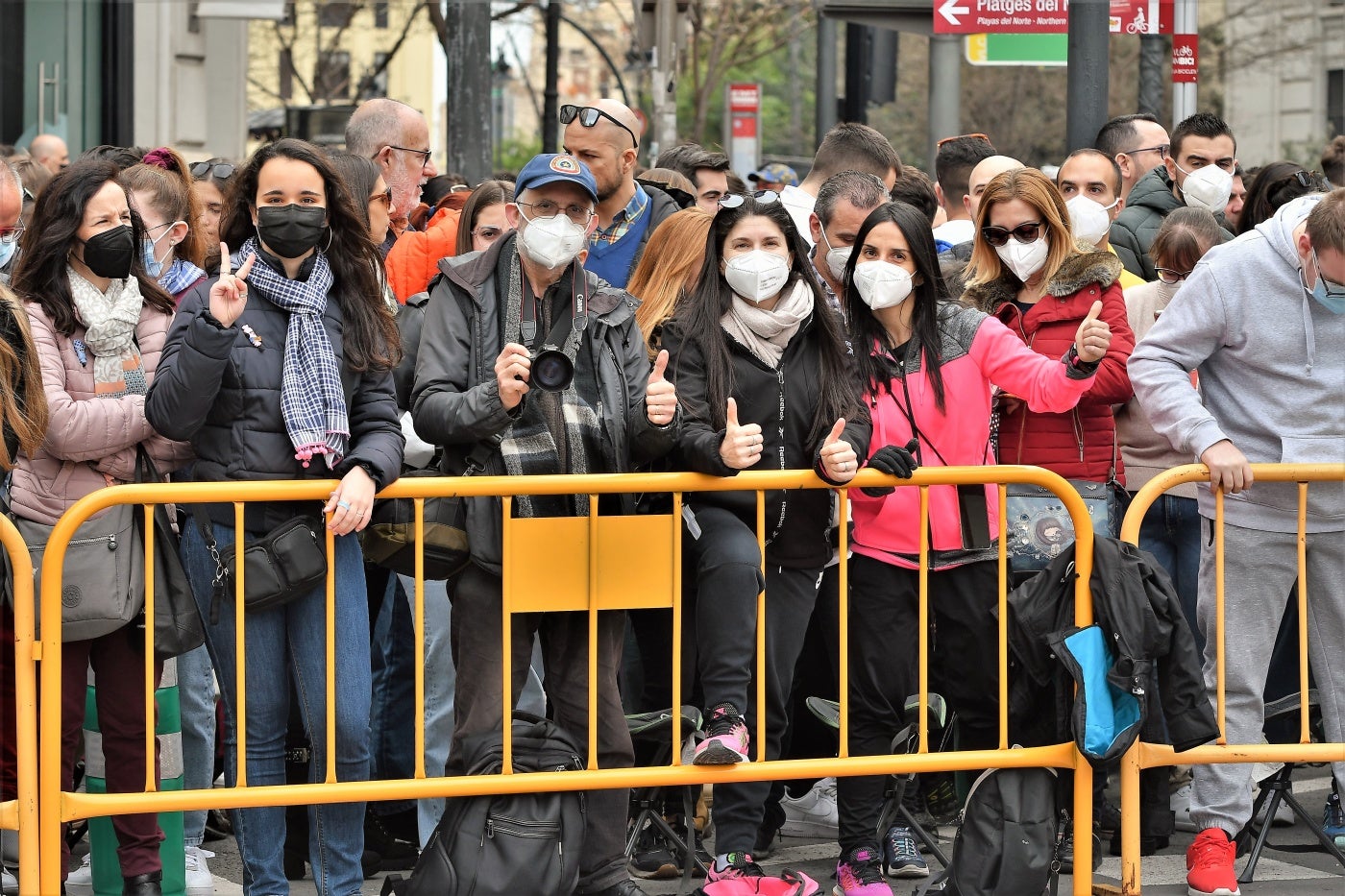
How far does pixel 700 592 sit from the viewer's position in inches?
201

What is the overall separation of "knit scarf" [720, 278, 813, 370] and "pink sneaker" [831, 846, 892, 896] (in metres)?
1.54

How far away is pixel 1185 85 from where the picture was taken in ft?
37.4

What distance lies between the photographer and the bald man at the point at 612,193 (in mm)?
6297

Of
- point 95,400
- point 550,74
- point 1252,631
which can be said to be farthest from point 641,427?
point 550,74

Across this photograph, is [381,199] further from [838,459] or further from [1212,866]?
[1212,866]

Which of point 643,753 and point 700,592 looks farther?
point 643,753

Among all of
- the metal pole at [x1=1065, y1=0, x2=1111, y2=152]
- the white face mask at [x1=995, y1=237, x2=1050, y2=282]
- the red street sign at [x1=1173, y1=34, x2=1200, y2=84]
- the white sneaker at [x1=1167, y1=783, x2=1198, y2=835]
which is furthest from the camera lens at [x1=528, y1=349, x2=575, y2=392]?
the red street sign at [x1=1173, y1=34, x2=1200, y2=84]

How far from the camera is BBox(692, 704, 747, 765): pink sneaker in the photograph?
4.91 meters

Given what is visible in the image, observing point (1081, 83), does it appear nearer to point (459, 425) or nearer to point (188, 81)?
point (459, 425)

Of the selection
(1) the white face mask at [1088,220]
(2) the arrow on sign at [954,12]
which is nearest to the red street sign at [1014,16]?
(2) the arrow on sign at [954,12]

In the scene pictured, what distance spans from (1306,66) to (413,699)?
3043 cm

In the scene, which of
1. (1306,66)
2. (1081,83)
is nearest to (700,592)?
(1081,83)

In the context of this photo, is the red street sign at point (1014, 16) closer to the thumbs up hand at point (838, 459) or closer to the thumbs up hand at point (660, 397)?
the thumbs up hand at point (838, 459)

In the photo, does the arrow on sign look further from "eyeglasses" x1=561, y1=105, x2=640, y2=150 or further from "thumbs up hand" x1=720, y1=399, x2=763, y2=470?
"thumbs up hand" x1=720, y1=399, x2=763, y2=470
